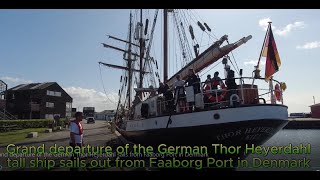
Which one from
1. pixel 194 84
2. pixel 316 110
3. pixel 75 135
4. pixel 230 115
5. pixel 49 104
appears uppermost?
pixel 49 104

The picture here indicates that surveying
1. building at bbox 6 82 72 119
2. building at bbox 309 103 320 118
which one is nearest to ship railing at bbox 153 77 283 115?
building at bbox 6 82 72 119

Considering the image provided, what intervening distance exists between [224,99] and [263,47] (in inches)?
104

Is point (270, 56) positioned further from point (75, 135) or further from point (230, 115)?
point (75, 135)

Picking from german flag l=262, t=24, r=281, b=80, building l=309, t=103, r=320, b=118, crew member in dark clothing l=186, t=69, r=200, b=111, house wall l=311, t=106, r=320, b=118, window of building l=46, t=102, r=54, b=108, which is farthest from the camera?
house wall l=311, t=106, r=320, b=118

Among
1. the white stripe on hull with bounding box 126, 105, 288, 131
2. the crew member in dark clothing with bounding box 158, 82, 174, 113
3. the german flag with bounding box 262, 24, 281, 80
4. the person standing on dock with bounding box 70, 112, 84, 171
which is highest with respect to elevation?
the german flag with bounding box 262, 24, 281, 80

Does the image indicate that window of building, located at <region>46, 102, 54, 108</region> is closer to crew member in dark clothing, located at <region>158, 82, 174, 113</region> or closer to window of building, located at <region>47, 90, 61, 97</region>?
window of building, located at <region>47, 90, 61, 97</region>

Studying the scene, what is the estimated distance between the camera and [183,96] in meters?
12.0

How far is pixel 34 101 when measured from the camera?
198 ft

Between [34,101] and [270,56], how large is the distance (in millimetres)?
57944

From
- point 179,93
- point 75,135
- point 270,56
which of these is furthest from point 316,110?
point 75,135

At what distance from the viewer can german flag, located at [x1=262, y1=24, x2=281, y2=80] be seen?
440 inches

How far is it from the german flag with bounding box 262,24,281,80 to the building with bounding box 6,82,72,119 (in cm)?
5452

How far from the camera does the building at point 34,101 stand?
193 feet
